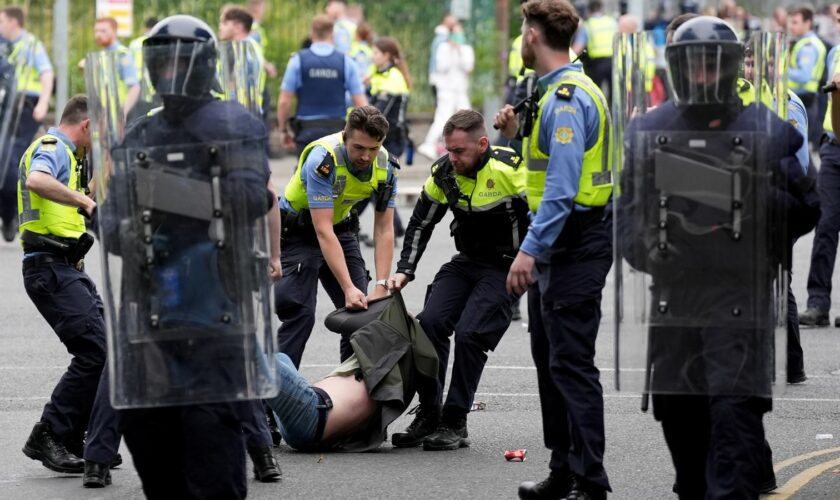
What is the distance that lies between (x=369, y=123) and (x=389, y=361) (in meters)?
1.12

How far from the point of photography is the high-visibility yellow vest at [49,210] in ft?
23.2

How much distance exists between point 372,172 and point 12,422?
2.22 m

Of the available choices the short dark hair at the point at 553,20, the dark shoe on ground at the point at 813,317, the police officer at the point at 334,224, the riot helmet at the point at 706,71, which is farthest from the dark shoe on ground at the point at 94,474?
the dark shoe on ground at the point at 813,317

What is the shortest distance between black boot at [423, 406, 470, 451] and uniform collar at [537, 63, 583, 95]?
6.53ft

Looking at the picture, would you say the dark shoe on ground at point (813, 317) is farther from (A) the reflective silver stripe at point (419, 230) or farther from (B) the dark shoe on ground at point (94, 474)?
(B) the dark shoe on ground at point (94, 474)

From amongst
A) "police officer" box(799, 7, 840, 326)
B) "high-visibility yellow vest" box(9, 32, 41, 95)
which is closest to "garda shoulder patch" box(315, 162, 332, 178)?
"police officer" box(799, 7, 840, 326)

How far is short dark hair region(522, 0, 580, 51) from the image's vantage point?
6.10 meters

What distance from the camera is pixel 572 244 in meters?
6.15

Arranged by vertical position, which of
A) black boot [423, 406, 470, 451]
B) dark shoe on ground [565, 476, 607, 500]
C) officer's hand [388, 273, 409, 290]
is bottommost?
black boot [423, 406, 470, 451]

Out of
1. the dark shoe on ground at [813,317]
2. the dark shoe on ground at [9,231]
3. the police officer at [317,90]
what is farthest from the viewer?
the dark shoe on ground at [9,231]

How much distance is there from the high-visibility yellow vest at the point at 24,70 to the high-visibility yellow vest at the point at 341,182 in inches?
333

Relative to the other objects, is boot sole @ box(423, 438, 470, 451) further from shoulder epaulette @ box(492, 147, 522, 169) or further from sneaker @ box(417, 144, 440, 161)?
sneaker @ box(417, 144, 440, 161)

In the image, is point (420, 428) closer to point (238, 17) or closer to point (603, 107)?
point (603, 107)

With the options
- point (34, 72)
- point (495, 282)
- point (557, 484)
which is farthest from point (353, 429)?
point (34, 72)
